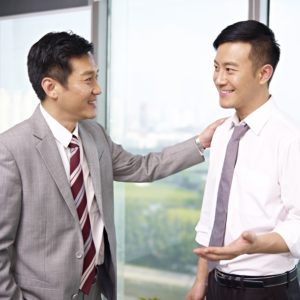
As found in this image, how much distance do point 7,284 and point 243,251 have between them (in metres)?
0.84

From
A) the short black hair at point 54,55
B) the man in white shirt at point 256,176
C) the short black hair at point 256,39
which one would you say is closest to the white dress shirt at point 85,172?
the short black hair at point 54,55

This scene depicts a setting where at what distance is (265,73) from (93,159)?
2.41ft

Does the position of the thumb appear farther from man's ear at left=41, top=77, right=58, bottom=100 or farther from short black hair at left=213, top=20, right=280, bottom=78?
man's ear at left=41, top=77, right=58, bottom=100

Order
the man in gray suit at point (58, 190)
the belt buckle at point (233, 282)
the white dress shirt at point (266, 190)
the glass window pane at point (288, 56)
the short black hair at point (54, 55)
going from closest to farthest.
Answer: the white dress shirt at point (266, 190)
the belt buckle at point (233, 282)
the man in gray suit at point (58, 190)
the short black hair at point (54, 55)
the glass window pane at point (288, 56)

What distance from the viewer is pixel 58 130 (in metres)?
1.87

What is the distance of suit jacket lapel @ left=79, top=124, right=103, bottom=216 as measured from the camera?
74.7 inches

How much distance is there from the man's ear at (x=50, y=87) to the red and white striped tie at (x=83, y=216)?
19cm

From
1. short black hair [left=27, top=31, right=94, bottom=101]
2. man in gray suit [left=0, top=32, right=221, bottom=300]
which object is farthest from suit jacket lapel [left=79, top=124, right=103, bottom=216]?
short black hair [left=27, top=31, right=94, bottom=101]

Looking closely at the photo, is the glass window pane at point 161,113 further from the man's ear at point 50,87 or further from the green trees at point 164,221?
the man's ear at point 50,87

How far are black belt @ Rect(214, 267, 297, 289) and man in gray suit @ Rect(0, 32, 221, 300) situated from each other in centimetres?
52

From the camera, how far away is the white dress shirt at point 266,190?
4.97ft

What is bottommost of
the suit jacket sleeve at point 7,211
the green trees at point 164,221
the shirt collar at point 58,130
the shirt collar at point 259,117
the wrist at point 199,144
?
the green trees at point 164,221

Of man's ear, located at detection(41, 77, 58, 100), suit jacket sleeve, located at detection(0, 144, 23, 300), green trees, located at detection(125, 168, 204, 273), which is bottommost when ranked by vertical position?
green trees, located at detection(125, 168, 204, 273)

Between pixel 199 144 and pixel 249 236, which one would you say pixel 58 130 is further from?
pixel 249 236
